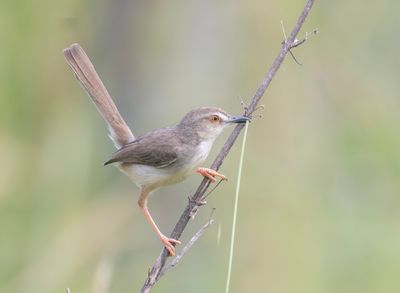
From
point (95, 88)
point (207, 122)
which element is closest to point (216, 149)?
point (95, 88)

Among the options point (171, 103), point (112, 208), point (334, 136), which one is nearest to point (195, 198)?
point (112, 208)

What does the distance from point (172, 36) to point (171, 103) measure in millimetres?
834

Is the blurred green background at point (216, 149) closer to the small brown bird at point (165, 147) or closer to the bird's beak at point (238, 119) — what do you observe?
the small brown bird at point (165, 147)

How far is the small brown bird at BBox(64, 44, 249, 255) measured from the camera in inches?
172

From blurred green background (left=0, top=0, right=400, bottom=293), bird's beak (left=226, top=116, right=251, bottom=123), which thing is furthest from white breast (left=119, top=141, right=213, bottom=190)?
blurred green background (left=0, top=0, right=400, bottom=293)

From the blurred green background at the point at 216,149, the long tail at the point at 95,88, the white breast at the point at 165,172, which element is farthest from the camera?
the blurred green background at the point at 216,149

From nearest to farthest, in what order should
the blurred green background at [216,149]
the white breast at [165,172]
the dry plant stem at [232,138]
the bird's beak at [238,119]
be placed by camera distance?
1. the dry plant stem at [232,138]
2. the bird's beak at [238,119]
3. the white breast at [165,172]
4. the blurred green background at [216,149]

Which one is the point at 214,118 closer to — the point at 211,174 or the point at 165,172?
the point at 165,172

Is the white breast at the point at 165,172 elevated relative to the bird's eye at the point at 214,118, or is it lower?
lower

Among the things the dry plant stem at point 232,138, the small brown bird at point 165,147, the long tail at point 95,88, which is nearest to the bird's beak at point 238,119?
the small brown bird at point 165,147

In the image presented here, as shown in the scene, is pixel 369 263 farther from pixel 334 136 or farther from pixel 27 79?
pixel 27 79

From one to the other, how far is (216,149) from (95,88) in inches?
84.0

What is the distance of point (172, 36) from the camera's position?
8.20m

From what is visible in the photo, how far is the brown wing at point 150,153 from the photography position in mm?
4414
